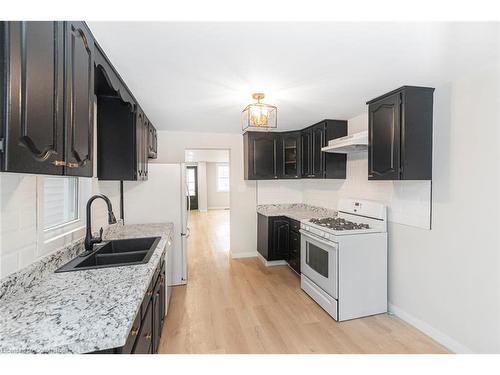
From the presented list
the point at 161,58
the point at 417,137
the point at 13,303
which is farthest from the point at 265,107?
the point at 13,303

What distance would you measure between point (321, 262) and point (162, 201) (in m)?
2.15

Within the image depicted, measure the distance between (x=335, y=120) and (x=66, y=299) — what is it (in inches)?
137

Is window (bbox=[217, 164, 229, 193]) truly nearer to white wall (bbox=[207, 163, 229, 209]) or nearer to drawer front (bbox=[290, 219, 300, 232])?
white wall (bbox=[207, 163, 229, 209])

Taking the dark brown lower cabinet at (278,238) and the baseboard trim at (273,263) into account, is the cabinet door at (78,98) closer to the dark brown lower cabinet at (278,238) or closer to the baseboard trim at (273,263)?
the dark brown lower cabinet at (278,238)

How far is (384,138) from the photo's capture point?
93.4 inches

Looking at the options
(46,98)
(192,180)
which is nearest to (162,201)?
(46,98)

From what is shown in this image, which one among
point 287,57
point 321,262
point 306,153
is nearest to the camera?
point 287,57

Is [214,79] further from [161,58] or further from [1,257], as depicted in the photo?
[1,257]

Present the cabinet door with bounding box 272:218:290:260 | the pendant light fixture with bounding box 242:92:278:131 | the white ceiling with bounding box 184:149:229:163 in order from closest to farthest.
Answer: the pendant light fixture with bounding box 242:92:278:131, the cabinet door with bounding box 272:218:290:260, the white ceiling with bounding box 184:149:229:163

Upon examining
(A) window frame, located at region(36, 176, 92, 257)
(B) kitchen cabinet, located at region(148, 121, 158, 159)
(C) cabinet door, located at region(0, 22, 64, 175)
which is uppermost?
(B) kitchen cabinet, located at region(148, 121, 158, 159)

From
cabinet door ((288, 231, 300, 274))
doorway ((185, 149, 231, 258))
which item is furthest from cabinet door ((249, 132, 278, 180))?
doorway ((185, 149, 231, 258))

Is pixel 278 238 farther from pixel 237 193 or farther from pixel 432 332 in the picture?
pixel 432 332

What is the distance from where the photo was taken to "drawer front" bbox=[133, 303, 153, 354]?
1.25m

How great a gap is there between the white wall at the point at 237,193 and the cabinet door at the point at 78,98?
9.67 ft
